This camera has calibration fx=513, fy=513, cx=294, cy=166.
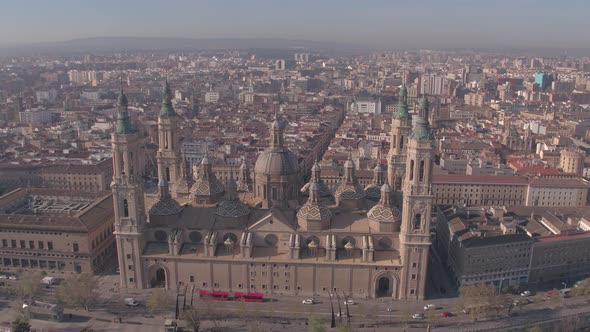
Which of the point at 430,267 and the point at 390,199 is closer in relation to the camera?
the point at 390,199

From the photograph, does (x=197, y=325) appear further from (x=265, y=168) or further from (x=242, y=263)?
(x=265, y=168)

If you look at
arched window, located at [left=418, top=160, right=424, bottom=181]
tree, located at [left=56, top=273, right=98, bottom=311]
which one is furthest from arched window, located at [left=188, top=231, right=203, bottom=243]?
arched window, located at [left=418, top=160, right=424, bottom=181]

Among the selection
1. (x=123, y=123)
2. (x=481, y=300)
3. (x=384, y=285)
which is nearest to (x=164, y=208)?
(x=123, y=123)

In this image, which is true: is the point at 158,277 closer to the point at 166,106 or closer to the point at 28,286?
the point at 28,286

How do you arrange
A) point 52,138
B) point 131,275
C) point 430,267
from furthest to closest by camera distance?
point 52,138 < point 430,267 < point 131,275

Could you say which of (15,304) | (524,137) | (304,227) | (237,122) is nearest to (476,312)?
(304,227)

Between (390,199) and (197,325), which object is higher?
(390,199)
